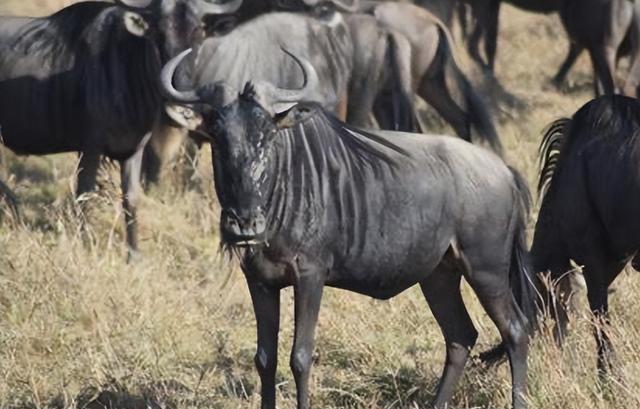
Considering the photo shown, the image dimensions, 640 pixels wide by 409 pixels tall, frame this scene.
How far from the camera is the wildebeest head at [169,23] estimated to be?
8.29 metres

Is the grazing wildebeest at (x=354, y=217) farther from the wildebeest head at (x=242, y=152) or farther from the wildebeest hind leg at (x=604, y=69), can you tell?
the wildebeest hind leg at (x=604, y=69)

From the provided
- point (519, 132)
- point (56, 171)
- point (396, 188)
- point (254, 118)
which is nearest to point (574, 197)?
point (396, 188)

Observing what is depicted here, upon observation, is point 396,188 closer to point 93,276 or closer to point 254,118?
point 254,118

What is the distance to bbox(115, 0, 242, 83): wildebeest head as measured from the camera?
8.29 m

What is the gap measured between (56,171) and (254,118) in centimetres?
499

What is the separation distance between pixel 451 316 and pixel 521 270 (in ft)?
1.06

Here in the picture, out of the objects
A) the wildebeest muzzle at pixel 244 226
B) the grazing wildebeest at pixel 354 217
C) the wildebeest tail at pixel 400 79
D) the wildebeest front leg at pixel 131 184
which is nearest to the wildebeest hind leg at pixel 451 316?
the grazing wildebeest at pixel 354 217

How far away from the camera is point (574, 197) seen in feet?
19.7

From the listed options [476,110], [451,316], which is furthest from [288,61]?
[451,316]

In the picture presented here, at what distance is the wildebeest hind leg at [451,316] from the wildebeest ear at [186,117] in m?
1.22

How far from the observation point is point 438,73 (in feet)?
32.6

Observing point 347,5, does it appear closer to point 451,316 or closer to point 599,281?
point 599,281

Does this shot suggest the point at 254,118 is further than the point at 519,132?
No

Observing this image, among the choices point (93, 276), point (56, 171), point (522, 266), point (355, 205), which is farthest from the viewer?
point (56, 171)
